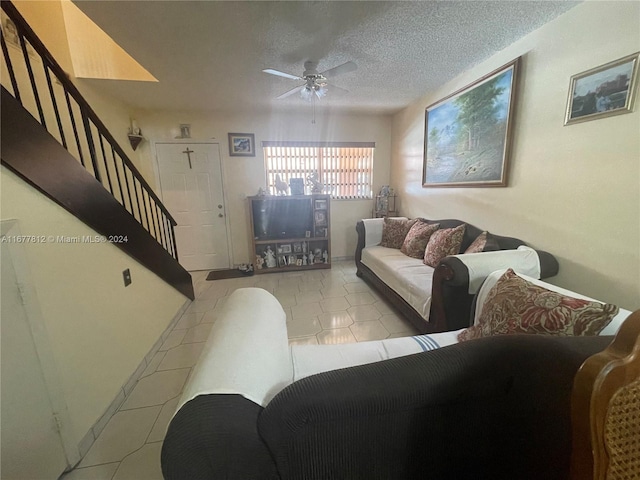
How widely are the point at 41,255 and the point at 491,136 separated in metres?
3.21

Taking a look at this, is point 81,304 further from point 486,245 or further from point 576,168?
point 576,168

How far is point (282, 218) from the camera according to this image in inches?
156

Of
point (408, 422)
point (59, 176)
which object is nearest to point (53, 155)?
point (59, 176)

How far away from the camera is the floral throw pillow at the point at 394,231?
10.7ft

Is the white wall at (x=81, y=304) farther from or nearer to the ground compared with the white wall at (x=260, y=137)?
nearer to the ground

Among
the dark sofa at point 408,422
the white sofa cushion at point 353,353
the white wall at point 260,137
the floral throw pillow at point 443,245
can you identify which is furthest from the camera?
the white wall at point 260,137

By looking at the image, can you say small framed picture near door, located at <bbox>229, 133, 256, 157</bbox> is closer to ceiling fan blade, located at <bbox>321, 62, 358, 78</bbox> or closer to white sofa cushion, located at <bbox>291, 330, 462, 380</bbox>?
ceiling fan blade, located at <bbox>321, 62, 358, 78</bbox>

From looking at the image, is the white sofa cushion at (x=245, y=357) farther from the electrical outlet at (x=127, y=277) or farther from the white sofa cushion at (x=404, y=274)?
the white sofa cushion at (x=404, y=274)

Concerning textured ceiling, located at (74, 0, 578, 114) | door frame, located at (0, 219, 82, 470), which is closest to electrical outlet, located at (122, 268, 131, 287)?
door frame, located at (0, 219, 82, 470)

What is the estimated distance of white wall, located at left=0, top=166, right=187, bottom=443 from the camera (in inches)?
43.5

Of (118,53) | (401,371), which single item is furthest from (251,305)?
(118,53)

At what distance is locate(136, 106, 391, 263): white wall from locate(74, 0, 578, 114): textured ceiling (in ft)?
2.42

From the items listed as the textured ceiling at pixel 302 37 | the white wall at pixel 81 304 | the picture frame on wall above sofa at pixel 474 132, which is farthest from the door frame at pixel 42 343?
the picture frame on wall above sofa at pixel 474 132

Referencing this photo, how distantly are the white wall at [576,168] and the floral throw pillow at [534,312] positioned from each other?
33.5 inches
